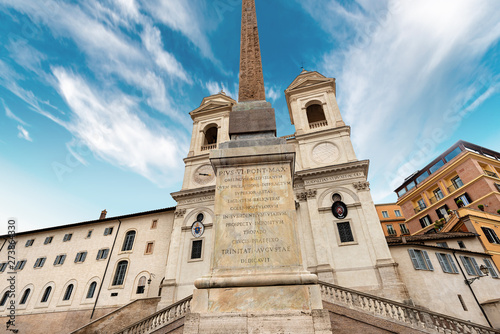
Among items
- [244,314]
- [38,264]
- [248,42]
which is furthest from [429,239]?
[38,264]

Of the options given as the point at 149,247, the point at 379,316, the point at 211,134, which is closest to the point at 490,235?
the point at 379,316

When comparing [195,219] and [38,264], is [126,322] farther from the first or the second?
[38,264]

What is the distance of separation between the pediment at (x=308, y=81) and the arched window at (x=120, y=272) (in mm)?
22618

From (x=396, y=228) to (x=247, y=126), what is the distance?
4577 cm

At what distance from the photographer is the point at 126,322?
637 inches

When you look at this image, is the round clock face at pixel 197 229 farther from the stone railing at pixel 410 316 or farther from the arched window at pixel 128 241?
the stone railing at pixel 410 316

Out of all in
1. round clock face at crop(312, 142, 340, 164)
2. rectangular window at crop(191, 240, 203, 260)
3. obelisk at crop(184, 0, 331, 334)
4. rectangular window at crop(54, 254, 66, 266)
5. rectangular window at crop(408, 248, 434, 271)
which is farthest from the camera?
rectangular window at crop(54, 254, 66, 266)

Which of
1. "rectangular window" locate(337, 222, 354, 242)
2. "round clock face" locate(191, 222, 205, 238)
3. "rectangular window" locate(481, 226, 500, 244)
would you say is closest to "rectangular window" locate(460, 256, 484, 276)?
"rectangular window" locate(481, 226, 500, 244)

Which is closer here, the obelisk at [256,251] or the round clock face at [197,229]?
the obelisk at [256,251]

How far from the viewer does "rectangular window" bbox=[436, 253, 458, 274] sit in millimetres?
16266

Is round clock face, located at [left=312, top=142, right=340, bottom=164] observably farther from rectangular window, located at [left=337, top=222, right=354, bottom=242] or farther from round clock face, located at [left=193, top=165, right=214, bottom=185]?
round clock face, located at [left=193, top=165, right=214, bottom=185]

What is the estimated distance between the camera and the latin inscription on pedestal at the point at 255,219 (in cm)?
423

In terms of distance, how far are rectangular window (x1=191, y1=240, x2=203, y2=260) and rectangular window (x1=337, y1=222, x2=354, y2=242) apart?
34.5 feet

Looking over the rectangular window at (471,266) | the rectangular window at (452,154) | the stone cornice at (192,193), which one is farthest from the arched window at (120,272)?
the rectangular window at (452,154)
